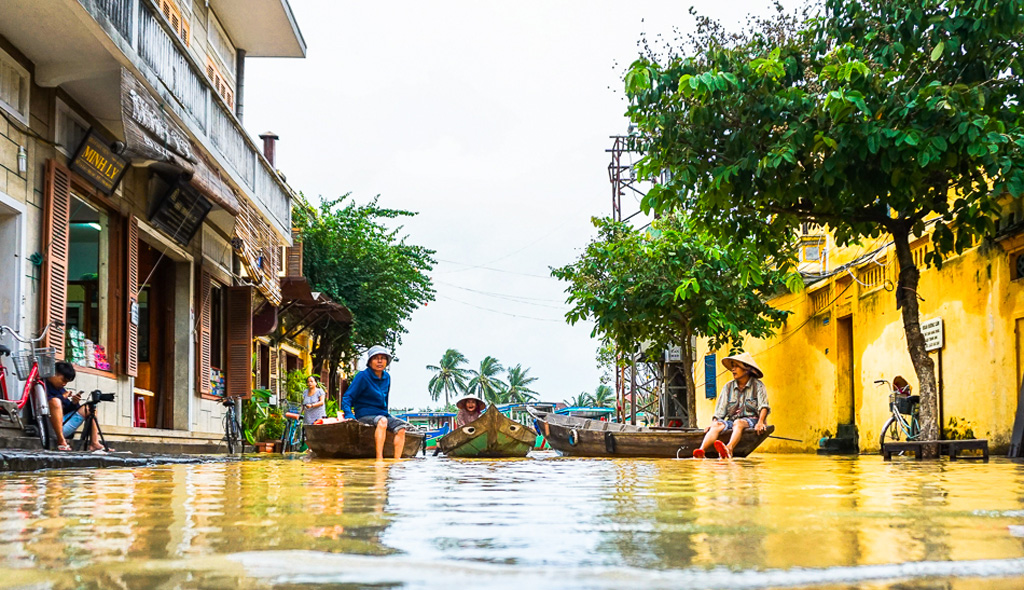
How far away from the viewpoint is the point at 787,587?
1438mm

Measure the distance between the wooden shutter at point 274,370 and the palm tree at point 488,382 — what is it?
6342 centimetres

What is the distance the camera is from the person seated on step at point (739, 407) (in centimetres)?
1277

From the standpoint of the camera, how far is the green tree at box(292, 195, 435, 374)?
103 ft

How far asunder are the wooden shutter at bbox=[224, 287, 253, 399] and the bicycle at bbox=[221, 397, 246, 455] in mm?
400

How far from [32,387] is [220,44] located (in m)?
11.2

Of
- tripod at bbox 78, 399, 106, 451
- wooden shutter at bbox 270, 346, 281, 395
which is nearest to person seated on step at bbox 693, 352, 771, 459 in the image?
tripod at bbox 78, 399, 106, 451

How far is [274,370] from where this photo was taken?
2811cm

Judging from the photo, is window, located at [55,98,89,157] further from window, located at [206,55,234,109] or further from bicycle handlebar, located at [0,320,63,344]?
window, located at [206,55,234,109]

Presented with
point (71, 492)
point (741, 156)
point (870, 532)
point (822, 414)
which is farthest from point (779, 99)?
point (822, 414)

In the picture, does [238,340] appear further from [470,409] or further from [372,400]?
[372,400]

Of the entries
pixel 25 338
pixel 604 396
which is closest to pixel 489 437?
pixel 25 338

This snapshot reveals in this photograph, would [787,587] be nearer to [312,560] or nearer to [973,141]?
[312,560]

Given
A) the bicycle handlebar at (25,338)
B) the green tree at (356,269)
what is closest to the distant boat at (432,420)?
the green tree at (356,269)

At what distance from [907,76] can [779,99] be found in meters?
1.63
